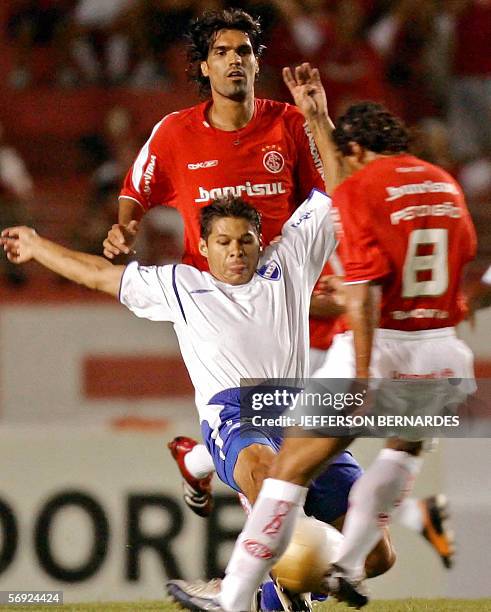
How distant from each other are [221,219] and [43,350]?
112 inches

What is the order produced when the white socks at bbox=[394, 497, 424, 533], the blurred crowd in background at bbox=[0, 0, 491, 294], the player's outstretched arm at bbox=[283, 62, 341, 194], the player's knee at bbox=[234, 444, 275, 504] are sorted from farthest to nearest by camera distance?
the blurred crowd in background at bbox=[0, 0, 491, 294], the white socks at bbox=[394, 497, 424, 533], the player's outstretched arm at bbox=[283, 62, 341, 194], the player's knee at bbox=[234, 444, 275, 504]

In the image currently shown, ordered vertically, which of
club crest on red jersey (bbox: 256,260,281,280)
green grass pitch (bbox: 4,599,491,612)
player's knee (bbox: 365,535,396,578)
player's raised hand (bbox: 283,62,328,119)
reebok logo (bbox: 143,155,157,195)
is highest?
player's raised hand (bbox: 283,62,328,119)

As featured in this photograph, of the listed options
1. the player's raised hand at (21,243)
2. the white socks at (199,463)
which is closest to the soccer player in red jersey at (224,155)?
the white socks at (199,463)

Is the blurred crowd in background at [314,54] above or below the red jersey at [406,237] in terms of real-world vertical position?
above

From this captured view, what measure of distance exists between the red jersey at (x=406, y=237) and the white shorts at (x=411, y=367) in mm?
53

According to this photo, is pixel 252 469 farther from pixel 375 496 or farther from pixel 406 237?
pixel 406 237

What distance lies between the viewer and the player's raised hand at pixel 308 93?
18.9 ft

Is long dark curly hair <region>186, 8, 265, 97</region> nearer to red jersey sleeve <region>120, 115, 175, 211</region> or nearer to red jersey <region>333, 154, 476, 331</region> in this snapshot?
red jersey sleeve <region>120, 115, 175, 211</region>

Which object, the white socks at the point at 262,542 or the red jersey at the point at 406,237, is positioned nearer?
the white socks at the point at 262,542

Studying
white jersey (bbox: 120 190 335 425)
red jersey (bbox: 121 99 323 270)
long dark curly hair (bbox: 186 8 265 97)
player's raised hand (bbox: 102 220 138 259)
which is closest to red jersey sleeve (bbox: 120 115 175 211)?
red jersey (bbox: 121 99 323 270)

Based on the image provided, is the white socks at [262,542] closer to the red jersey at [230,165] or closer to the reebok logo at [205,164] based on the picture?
the red jersey at [230,165]

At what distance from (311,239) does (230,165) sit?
2.05ft

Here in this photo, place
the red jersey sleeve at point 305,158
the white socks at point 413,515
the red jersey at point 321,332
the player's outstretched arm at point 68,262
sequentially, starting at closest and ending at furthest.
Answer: the player's outstretched arm at point 68,262 → the red jersey sleeve at point 305,158 → the white socks at point 413,515 → the red jersey at point 321,332

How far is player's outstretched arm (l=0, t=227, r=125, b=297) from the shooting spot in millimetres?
5133
